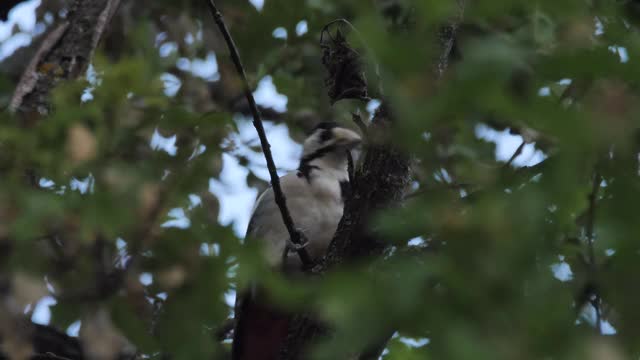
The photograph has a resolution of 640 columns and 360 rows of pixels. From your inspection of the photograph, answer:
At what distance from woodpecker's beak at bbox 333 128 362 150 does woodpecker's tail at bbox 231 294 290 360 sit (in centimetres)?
92

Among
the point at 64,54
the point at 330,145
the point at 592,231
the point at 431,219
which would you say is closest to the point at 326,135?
the point at 330,145

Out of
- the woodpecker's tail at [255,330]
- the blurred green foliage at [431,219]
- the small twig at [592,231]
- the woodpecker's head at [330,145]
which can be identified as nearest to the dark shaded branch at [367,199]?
the blurred green foliage at [431,219]

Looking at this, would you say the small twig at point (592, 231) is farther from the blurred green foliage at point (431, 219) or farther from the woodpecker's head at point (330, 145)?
the woodpecker's head at point (330, 145)

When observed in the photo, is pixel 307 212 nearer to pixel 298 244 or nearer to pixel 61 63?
pixel 298 244

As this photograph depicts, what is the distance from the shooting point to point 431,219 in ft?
4.72

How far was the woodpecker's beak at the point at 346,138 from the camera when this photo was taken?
Result: 4.52 metres

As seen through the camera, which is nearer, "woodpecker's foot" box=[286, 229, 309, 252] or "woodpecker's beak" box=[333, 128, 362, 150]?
"woodpecker's foot" box=[286, 229, 309, 252]

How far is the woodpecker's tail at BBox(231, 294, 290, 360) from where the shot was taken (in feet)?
14.0

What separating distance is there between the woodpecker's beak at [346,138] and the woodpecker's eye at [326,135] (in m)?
0.03

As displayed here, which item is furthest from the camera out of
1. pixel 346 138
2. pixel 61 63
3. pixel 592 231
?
pixel 346 138

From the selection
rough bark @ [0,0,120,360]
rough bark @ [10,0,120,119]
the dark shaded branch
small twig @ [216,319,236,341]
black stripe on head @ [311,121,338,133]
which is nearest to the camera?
the dark shaded branch

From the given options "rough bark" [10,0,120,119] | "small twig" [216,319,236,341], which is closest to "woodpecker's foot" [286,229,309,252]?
"small twig" [216,319,236,341]

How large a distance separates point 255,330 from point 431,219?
2.99 metres

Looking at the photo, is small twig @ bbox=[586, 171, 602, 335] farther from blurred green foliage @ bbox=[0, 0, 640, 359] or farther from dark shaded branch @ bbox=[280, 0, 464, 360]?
dark shaded branch @ bbox=[280, 0, 464, 360]
